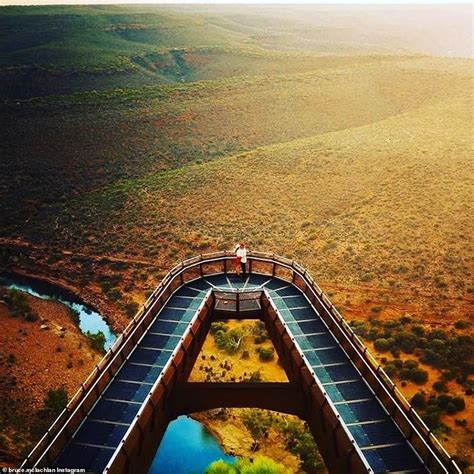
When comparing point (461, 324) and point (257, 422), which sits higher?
point (461, 324)

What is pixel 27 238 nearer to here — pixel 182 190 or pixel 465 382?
pixel 182 190

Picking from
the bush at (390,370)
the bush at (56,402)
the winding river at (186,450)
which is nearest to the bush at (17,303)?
the bush at (56,402)

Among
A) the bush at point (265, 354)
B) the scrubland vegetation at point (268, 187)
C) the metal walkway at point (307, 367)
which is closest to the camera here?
the metal walkway at point (307, 367)

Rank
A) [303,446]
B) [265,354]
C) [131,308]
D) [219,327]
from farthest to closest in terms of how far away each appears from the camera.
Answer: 1. [131,308]
2. [219,327]
3. [265,354]
4. [303,446]

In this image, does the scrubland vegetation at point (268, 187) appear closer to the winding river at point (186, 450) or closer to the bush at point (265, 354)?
the bush at point (265, 354)

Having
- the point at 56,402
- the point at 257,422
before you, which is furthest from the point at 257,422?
the point at 56,402

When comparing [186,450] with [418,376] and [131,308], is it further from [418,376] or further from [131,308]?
[131,308]

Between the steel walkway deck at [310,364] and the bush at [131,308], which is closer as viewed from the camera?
the steel walkway deck at [310,364]
